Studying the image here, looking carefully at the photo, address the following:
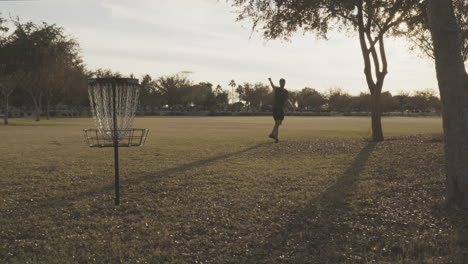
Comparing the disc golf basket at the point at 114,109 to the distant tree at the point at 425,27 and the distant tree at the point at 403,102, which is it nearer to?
the distant tree at the point at 425,27

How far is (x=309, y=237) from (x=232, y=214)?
1.55 m

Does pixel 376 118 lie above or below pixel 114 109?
below

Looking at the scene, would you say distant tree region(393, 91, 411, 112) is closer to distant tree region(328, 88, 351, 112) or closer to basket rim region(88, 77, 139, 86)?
distant tree region(328, 88, 351, 112)

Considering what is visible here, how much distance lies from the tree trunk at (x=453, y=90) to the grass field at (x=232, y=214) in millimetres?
645

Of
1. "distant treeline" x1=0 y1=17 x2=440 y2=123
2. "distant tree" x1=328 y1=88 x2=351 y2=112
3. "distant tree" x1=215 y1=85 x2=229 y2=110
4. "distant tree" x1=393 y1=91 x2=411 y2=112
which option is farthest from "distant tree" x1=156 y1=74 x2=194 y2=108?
"distant tree" x1=393 y1=91 x2=411 y2=112

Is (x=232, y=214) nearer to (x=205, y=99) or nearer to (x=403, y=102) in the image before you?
(x=205, y=99)

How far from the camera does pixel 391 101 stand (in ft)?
505

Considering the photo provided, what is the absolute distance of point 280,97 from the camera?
16.7m

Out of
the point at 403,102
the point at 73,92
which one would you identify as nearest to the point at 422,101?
the point at 403,102

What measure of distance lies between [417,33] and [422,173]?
17.0m

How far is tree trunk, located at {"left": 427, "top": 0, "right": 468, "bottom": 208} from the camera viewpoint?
19.1 feet

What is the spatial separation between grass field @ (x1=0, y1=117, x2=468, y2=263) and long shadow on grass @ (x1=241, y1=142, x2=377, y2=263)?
1 cm

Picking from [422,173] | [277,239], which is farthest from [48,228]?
[422,173]

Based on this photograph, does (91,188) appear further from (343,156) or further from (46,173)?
(343,156)
